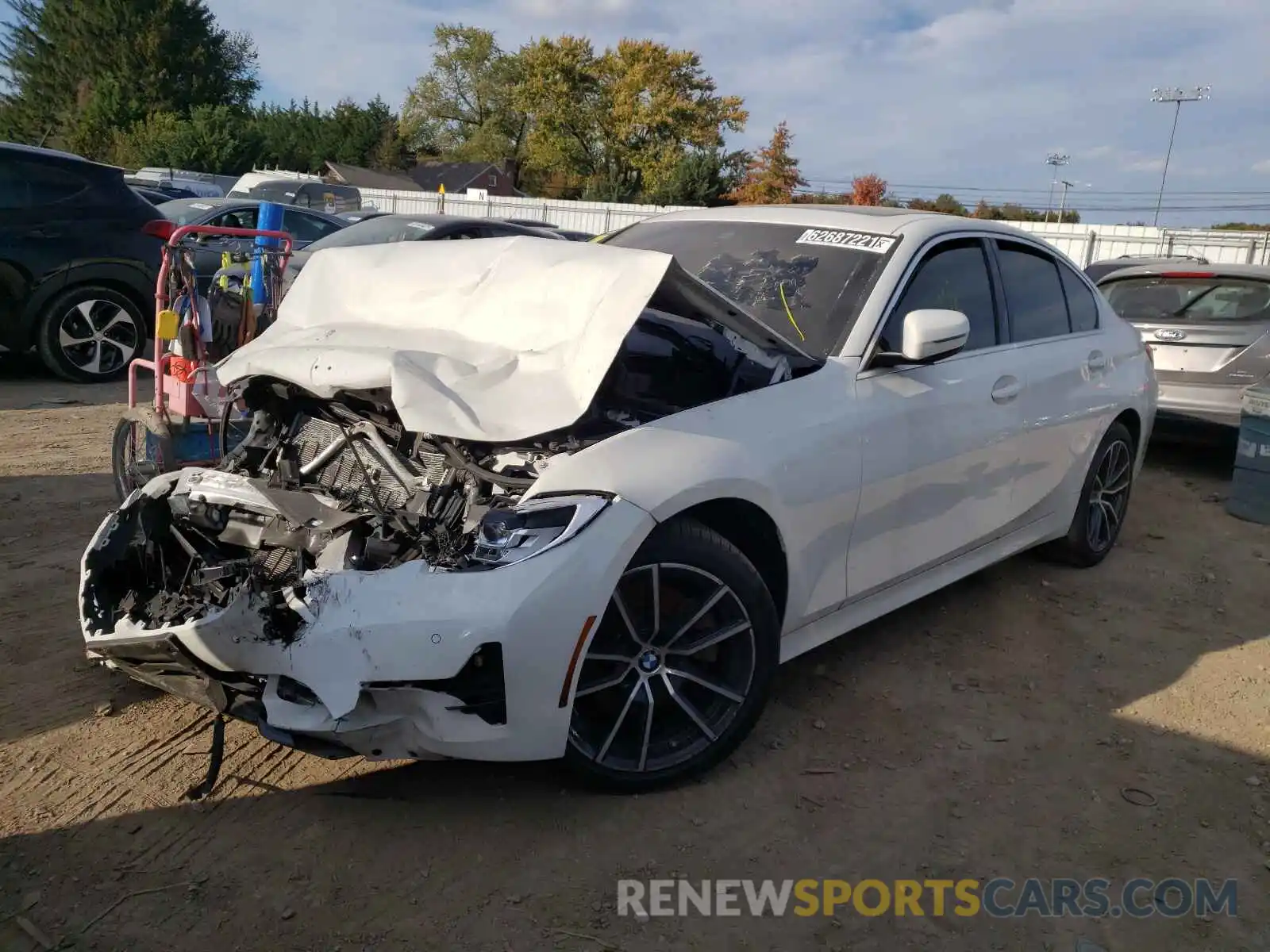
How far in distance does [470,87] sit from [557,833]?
76.1 meters

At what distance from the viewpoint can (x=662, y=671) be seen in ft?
9.35

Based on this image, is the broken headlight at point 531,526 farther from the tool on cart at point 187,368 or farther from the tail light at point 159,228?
the tail light at point 159,228

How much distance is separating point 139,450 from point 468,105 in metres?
73.0

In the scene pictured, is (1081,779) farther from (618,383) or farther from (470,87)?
(470,87)

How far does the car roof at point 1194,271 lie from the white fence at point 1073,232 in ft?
26.4

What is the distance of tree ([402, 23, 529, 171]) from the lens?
6994 centimetres

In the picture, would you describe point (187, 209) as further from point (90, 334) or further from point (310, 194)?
point (310, 194)

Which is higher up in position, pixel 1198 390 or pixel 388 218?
pixel 388 218

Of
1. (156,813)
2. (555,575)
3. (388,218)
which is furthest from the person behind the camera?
(388,218)

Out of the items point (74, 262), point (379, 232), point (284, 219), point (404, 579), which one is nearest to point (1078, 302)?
point (404, 579)

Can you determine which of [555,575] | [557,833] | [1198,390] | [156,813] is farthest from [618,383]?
Answer: [1198,390]

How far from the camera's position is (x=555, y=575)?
97.1 inches

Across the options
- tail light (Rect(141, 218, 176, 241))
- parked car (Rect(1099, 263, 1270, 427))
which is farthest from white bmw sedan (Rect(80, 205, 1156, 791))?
tail light (Rect(141, 218, 176, 241))
